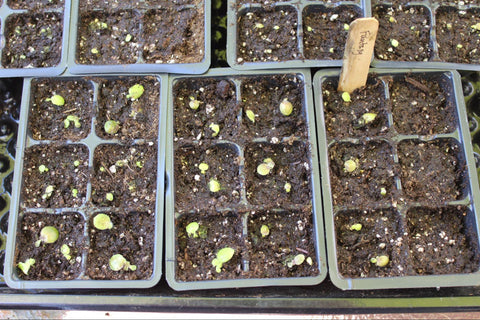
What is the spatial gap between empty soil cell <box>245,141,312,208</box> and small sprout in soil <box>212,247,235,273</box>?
0.21 m

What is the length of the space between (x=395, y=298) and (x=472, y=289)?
12.8 inches

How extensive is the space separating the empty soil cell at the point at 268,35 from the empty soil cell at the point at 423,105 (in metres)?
0.47

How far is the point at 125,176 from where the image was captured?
63.9 inches

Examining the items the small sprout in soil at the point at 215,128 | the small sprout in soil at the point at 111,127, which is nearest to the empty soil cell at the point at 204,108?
the small sprout in soil at the point at 215,128

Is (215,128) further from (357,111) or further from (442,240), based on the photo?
(442,240)

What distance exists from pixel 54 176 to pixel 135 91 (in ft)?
1.58

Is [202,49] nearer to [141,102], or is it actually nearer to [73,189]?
[141,102]

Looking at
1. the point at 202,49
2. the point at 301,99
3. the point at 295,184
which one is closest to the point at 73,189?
the point at 202,49

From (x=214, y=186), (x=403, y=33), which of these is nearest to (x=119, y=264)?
(x=214, y=186)

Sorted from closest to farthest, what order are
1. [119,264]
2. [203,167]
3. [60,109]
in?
1. [119,264]
2. [203,167]
3. [60,109]

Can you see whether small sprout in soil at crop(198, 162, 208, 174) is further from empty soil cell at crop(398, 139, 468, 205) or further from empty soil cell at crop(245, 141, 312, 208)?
empty soil cell at crop(398, 139, 468, 205)

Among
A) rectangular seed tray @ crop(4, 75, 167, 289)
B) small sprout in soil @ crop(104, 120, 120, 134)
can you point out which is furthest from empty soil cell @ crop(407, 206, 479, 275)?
small sprout in soil @ crop(104, 120, 120, 134)

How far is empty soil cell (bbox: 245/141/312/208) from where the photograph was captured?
62.6 inches

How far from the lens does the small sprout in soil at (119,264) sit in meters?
1.50
